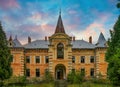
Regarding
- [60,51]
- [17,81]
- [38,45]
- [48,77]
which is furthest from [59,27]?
[17,81]

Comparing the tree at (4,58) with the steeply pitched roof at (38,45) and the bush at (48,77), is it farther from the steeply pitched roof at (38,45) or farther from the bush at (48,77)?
the steeply pitched roof at (38,45)

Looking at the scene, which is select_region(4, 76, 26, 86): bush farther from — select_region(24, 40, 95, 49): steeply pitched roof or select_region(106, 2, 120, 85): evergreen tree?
select_region(106, 2, 120, 85): evergreen tree

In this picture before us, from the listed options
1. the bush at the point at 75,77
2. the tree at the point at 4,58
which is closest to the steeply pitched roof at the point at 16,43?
the bush at the point at 75,77

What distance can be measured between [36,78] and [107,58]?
64.1 ft

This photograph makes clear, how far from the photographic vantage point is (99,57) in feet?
208

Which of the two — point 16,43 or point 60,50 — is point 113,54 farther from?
point 16,43

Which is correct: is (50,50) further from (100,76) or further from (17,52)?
(100,76)

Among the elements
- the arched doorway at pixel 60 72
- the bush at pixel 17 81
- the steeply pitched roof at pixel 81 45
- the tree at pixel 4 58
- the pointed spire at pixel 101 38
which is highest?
the pointed spire at pixel 101 38

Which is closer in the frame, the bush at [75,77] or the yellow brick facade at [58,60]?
the bush at [75,77]

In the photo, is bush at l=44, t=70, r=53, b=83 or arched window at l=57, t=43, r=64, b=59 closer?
bush at l=44, t=70, r=53, b=83

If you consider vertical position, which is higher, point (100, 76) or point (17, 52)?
point (17, 52)

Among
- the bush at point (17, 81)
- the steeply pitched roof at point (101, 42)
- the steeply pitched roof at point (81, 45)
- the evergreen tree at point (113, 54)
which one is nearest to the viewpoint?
the evergreen tree at point (113, 54)

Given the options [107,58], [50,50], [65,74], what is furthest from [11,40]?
[107,58]

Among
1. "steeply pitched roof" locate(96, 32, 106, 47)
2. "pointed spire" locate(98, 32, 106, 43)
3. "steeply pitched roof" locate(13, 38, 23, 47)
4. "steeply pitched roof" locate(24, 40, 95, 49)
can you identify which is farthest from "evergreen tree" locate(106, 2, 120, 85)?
"steeply pitched roof" locate(13, 38, 23, 47)
